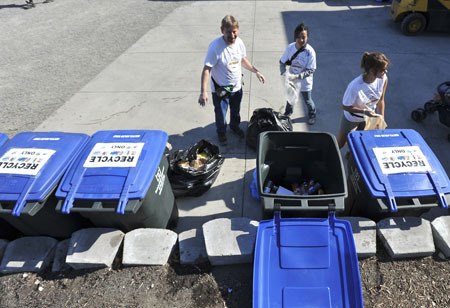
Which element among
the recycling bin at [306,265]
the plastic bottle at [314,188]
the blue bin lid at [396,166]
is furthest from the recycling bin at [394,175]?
the recycling bin at [306,265]

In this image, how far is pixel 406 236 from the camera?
2764 millimetres

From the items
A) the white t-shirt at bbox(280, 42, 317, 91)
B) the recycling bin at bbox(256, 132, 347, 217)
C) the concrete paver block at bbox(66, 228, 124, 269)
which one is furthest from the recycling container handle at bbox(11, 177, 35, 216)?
the white t-shirt at bbox(280, 42, 317, 91)

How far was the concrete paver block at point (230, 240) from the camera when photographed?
281cm

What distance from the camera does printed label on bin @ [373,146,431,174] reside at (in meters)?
2.58

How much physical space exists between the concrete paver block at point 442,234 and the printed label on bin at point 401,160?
2.09 feet

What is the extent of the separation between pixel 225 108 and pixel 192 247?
1946 mm

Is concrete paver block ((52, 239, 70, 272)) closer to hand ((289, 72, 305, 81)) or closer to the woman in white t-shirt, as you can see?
the woman in white t-shirt

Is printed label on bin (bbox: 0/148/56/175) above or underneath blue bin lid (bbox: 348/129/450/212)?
underneath

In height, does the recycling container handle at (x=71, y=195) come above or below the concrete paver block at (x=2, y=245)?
above

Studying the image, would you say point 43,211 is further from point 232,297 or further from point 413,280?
point 413,280

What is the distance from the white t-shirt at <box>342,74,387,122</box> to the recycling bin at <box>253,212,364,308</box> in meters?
1.45

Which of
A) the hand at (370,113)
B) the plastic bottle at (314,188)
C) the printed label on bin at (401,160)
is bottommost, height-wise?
the plastic bottle at (314,188)

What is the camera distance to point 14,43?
848cm

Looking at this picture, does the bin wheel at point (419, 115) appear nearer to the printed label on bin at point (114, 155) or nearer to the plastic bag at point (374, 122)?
the plastic bag at point (374, 122)
